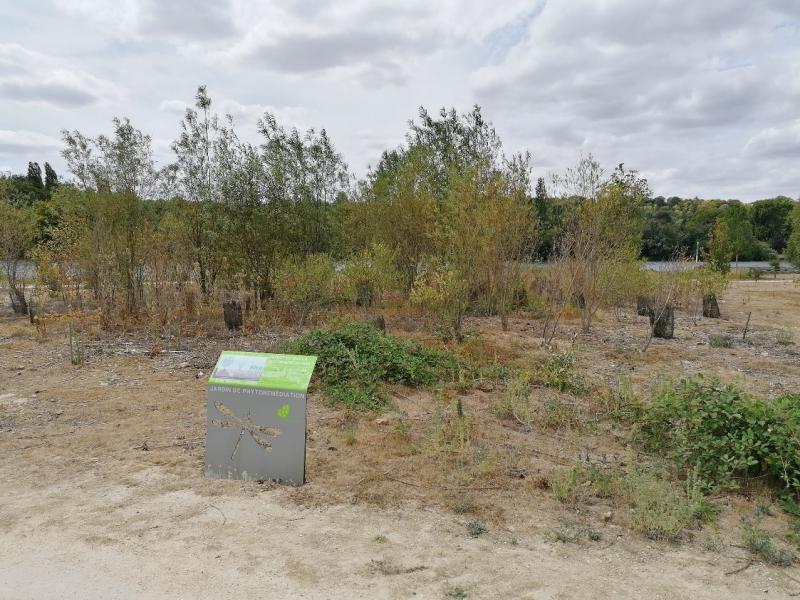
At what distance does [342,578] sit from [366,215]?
1150 cm

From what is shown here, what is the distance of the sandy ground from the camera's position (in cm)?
297

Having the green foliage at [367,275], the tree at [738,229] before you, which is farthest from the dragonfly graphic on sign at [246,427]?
the tree at [738,229]

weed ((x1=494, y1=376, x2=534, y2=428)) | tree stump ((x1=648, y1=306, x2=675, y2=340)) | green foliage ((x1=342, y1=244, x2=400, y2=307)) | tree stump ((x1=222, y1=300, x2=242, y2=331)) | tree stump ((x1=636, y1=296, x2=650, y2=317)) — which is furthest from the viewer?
tree stump ((x1=636, y1=296, x2=650, y2=317))

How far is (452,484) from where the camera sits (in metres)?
4.15

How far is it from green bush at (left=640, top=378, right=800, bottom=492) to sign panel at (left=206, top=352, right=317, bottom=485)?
2755 mm

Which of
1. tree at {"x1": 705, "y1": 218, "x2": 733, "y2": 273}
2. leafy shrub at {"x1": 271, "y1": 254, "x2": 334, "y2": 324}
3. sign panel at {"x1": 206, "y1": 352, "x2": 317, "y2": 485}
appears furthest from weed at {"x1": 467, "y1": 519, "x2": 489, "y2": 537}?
tree at {"x1": 705, "y1": 218, "x2": 733, "y2": 273}

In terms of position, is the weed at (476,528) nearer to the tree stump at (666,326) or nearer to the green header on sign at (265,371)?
the green header on sign at (265,371)

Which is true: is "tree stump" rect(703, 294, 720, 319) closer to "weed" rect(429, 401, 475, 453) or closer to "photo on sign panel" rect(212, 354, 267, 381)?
"weed" rect(429, 401, 475, 453)

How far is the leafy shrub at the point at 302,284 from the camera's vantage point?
33.8 feet

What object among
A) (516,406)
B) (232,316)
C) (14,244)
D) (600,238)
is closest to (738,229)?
(600,238)

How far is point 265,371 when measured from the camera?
166 inches

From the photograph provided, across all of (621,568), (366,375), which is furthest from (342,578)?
(366,375)

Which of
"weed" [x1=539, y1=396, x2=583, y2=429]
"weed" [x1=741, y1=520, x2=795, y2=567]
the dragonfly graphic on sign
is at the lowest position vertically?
"weed" [x1=741, y1=520, x2=795, y2=567]

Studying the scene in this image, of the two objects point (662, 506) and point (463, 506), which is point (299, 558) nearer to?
point (463, 506)
